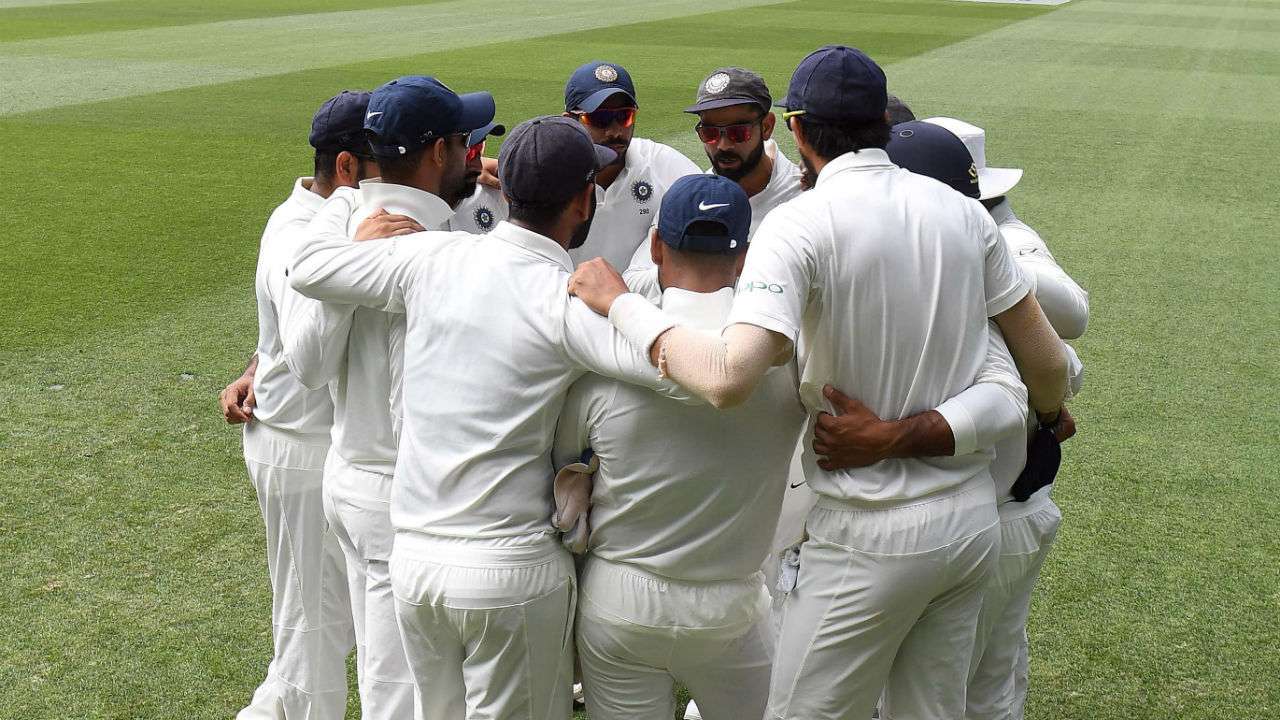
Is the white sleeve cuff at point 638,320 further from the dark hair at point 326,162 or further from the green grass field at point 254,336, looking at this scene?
the green grass field at point 254,336

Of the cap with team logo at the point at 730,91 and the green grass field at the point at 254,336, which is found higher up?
the cap with team logo at the point at 730,91

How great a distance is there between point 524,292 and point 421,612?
0.79m

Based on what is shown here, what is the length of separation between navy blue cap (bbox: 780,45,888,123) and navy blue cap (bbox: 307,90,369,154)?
133 centimetres

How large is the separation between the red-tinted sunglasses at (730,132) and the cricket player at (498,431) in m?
1.66

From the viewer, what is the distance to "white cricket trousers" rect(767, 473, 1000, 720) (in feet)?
9.75

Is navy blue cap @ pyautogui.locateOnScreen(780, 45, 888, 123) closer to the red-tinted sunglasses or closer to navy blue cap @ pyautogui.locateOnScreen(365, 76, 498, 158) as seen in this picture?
navy blue cap @ pyautogui.locateOnScreen(365, 76, 498, 158)

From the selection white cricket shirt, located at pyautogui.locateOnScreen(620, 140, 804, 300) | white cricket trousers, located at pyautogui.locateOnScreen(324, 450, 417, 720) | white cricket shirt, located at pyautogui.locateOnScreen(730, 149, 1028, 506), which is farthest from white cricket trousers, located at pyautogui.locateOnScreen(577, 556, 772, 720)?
white cricket shirt, located at pyautogui.locateOnScreen(620, 140, 804, 300)

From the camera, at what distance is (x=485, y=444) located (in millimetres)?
2912

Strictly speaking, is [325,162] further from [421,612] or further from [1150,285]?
[1150,285]

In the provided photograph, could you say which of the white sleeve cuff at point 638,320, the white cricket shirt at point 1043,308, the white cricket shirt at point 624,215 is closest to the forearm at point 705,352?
the white sleeve cuff at point 638,320

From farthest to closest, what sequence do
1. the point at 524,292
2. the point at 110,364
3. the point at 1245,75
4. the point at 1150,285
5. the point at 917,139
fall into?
the point at 1245,75 < the point at 1150,285 < the point at 110,364 < the point at 917,139 < the point at 524,292

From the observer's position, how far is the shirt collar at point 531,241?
2938 mm

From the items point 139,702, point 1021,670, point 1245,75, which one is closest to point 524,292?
point 1021,670

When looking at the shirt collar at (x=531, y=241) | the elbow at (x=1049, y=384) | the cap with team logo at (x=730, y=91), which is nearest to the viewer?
the shirt collar at (x=531, y=241)
